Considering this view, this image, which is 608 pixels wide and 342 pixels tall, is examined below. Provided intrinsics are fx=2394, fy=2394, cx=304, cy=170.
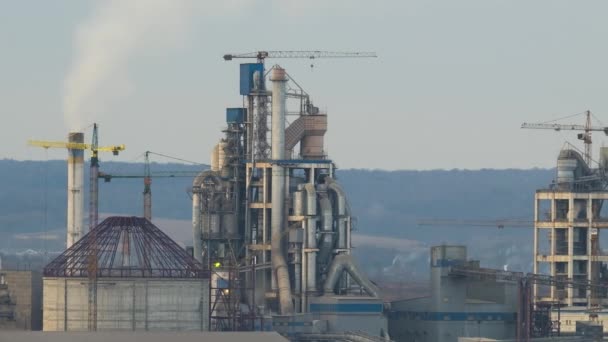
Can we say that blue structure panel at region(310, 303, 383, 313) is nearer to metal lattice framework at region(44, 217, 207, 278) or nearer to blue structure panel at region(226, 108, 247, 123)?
metal lattice framework at region(44, 217, 207, 278)

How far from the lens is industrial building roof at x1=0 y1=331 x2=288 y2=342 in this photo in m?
136

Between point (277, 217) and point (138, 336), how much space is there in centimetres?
2870

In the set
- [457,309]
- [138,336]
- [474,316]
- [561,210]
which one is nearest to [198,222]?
[457,309]

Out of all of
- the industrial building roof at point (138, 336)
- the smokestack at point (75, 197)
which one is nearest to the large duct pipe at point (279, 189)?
the smokestack at point (75, 197)

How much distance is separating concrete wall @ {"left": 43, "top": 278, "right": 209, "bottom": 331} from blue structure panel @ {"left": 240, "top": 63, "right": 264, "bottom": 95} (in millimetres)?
24452

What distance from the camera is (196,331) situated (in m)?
145

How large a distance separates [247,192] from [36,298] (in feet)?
60.5

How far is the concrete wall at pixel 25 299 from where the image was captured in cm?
15725

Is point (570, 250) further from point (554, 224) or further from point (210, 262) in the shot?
point (210, 262)

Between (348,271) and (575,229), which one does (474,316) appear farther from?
(575,229)

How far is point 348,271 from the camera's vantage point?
16312cm

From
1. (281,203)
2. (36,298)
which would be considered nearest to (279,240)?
(281,203)

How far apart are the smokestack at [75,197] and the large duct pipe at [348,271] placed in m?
21.2

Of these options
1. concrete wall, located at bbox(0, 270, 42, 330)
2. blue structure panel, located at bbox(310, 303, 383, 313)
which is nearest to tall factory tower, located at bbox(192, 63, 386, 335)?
blue structure panel, located at bbox(310, 303, 383, 313)
